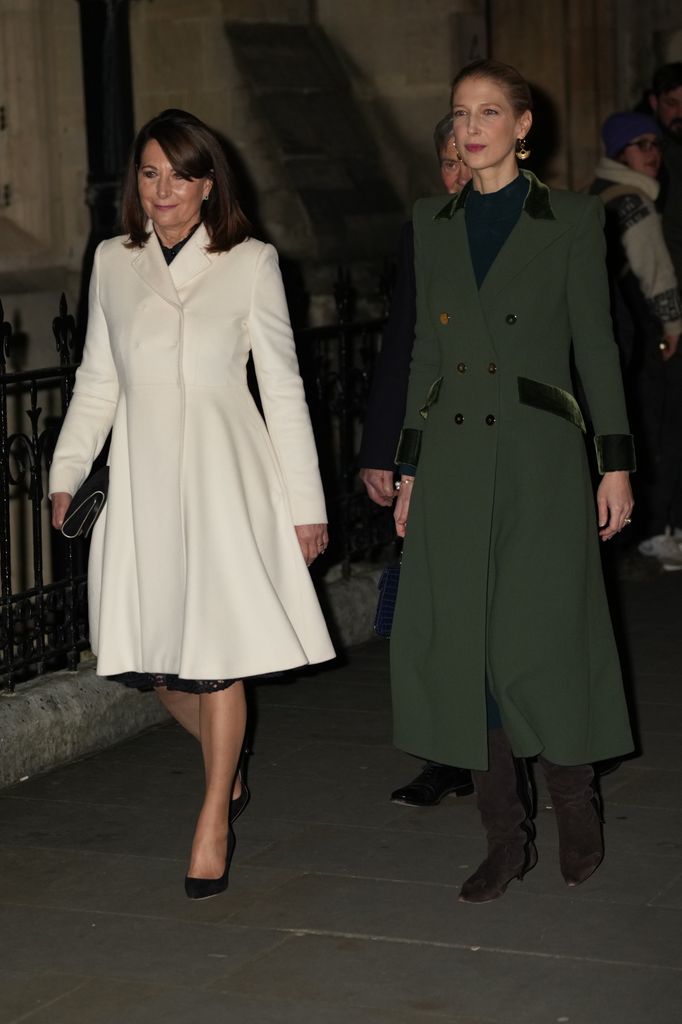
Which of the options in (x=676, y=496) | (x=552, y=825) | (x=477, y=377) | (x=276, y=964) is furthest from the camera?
(x=676, y=496)

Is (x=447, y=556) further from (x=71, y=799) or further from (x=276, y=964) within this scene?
(x=71, y=799)

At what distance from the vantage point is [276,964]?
4234 mm

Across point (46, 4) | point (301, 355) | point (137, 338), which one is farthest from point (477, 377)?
point (46, 4)

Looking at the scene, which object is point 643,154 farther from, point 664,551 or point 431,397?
point 431,397

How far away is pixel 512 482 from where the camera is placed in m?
4.55

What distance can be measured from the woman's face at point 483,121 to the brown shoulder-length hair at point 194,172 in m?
0.62

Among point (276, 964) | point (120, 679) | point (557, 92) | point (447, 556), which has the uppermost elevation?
point (557, 92)

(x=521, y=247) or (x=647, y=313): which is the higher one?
(x=647, y=313)

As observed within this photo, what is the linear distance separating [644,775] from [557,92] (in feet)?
28.1

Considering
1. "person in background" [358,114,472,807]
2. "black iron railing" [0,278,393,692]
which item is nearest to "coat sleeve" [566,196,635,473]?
"person in background" [358,114,472,807]

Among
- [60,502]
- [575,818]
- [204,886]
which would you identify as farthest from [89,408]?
[575,818]

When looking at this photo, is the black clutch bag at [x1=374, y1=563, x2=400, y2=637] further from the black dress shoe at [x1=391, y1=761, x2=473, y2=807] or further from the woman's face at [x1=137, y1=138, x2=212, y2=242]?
the woman's face at [x1=137, y1=138, x2=212, y2=242]

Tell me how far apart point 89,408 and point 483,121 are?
1.25 m

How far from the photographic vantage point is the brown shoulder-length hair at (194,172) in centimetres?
466
